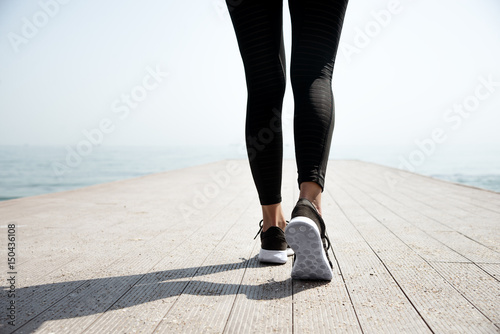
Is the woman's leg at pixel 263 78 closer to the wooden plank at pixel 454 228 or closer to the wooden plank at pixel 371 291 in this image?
the wooden plank at pixel 371 291

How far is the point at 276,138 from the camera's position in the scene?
103 centimetres

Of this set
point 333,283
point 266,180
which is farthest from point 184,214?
point 333,283

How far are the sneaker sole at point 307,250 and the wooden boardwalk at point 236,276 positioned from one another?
29mm

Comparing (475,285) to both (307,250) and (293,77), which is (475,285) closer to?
(307,250)

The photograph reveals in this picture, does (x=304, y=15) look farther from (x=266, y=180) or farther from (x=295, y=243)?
(x=295, y=243)

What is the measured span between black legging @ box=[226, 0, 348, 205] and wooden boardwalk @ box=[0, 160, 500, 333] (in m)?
0.29

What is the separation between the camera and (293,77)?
39.4 inches

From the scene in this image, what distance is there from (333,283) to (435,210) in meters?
1.49

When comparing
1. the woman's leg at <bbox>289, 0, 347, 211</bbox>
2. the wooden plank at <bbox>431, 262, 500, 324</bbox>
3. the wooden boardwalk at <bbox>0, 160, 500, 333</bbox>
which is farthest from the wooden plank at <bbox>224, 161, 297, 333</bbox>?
the wooden plank at <bbox>431, 262, 500, 324</bbox>

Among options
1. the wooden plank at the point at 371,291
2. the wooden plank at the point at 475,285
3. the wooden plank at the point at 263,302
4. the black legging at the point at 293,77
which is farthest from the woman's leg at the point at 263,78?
the wooden plank at the point at 475,285

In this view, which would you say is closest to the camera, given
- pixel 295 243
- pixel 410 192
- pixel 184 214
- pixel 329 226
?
pixel 295 243

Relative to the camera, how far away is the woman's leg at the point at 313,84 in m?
0.96
